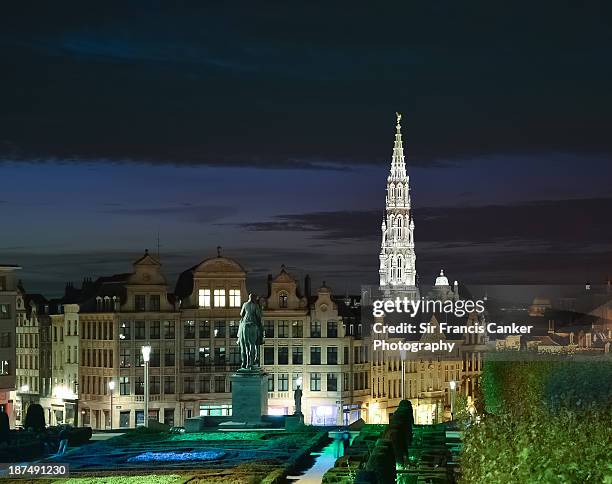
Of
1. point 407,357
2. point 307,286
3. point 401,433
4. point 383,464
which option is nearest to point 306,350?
point 307,286

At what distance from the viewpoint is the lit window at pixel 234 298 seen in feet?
340

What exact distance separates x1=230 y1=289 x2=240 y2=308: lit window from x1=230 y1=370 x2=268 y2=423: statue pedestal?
36511 millimetres

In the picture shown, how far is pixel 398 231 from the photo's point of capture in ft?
618

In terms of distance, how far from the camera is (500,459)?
82.1 feet

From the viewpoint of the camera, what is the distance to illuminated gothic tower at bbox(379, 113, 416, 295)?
18650 centimetres

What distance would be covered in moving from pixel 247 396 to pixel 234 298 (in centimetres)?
3711

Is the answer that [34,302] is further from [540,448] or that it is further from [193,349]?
[540,448]

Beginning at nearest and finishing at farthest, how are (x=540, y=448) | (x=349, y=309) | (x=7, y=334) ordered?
(x=540, y=448)
(x=7, y=334)
(x=349, y=309)

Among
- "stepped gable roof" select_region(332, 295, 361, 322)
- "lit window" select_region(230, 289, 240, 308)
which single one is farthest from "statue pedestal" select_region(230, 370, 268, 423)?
"stepped gable roof" select_region(332, 295, 361, 322)

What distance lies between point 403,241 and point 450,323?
52.7 metres

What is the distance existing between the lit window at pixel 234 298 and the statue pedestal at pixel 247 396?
120 feet

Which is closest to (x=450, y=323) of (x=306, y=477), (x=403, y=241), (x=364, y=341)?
(x=364, y=341)

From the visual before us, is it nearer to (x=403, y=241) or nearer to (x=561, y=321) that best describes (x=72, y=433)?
(x=561, y=321)

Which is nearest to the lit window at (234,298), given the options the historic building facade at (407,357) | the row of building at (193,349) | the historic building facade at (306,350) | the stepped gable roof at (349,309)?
the row of building at (193,349)
